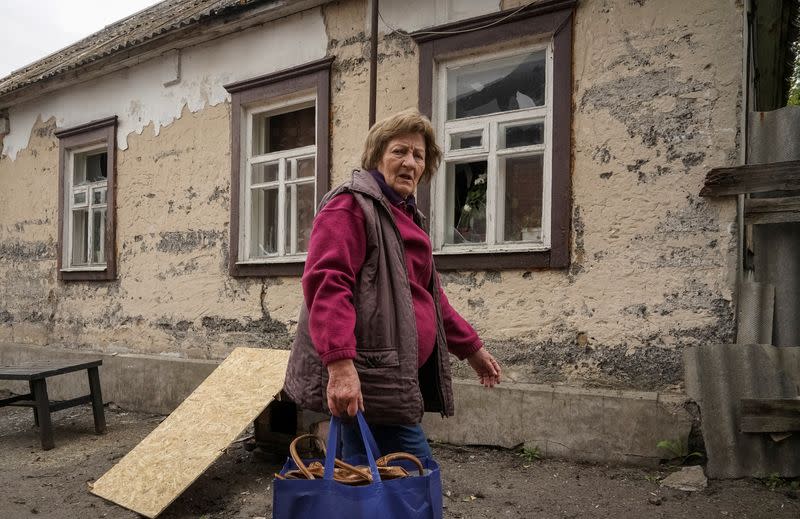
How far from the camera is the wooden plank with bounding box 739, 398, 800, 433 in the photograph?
3.53 metres

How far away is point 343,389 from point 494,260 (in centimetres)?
288

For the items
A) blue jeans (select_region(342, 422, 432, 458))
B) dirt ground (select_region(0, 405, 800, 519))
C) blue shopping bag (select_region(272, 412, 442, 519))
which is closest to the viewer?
blue shopping bag (select_region(272, 412, 442, 519))

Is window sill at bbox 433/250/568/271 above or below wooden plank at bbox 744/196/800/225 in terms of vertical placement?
below

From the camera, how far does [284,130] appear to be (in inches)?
244

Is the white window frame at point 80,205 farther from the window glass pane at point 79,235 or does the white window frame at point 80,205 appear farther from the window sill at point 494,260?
the window sill at point 494,260

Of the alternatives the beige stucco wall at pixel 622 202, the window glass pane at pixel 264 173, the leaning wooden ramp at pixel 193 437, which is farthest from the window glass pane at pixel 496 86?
the leaning wooden ramp at pixel 193 437

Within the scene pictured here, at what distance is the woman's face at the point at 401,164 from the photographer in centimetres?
219

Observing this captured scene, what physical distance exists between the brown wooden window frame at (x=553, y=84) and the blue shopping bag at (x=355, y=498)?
2.84 meters

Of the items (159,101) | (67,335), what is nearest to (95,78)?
(159,101)

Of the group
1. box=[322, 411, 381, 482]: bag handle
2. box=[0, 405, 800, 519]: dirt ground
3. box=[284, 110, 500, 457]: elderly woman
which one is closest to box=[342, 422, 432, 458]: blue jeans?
box=[284, 110, 500, 457]: elderly woman

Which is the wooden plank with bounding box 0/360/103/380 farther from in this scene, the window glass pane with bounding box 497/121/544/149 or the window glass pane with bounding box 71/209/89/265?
the window glass pane with bounding box 497/121/544/149

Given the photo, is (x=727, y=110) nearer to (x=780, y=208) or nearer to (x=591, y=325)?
(x=780, y=208)

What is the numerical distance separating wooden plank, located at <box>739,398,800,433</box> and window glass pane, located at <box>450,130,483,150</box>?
2520mm

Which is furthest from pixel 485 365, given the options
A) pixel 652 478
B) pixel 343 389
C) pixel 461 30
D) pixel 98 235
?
pixel 98 235
